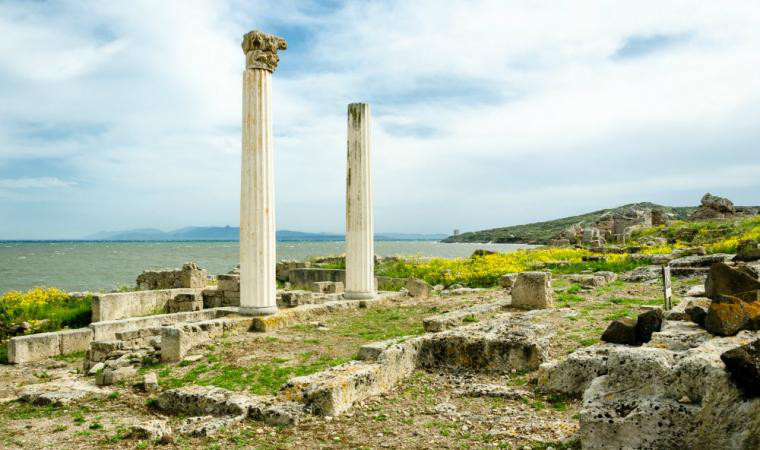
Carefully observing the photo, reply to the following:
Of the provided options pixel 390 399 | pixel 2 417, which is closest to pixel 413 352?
pixel 390 399

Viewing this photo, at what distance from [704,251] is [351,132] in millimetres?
13324

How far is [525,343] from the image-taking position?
718 cm

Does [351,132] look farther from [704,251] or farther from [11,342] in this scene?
[704,251]

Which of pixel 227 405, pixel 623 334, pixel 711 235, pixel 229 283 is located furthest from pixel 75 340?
pixel 711 235

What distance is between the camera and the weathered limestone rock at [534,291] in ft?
37.9

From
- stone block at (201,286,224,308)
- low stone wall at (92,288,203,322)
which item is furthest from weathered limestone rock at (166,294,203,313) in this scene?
stone block at (201,286,224,308)

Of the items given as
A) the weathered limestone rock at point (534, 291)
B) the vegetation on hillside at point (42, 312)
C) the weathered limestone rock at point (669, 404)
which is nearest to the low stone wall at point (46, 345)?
the vegetation on hillside at point (42, 312)

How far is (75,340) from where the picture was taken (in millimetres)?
11227

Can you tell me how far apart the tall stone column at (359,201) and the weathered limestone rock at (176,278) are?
5953 mm

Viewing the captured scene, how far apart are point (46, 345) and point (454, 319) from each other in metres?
7.92

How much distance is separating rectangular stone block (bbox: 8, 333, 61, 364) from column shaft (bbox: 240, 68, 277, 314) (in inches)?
144

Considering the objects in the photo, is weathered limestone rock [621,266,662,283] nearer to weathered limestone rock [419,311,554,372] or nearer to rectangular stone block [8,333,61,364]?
weathered limestone rock [419,311,554,372]

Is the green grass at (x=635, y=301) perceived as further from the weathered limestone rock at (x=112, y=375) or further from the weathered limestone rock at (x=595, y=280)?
the weathered limestone rock at (x=112, y=375)

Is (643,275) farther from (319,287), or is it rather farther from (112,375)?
(112,375)
